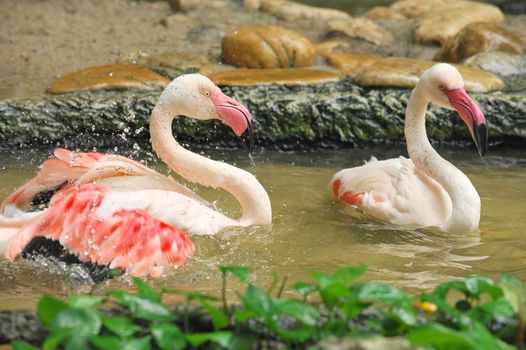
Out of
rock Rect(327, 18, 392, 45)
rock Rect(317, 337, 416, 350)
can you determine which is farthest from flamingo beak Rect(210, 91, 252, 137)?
rock Rect(327, 18, 392, 45)

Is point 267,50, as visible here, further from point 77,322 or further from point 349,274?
point 77,322

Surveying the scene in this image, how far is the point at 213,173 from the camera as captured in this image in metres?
4.36

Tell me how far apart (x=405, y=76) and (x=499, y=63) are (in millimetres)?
1134

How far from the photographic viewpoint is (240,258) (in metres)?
3.85

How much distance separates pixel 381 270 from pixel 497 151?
2.60 metres

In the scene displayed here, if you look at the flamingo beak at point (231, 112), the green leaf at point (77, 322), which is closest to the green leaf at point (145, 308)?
the green leaf at point (77, 322)

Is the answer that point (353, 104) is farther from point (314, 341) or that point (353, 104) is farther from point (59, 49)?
point (314, 341)

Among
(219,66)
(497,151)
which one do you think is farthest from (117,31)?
(497,151)

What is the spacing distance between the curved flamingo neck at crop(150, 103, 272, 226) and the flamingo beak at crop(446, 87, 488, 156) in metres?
1.11

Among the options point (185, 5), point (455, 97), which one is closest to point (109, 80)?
point (455, 97)

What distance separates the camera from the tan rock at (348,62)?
6.88 meters

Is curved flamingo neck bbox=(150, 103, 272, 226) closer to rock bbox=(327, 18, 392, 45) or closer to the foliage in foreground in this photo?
the foliage in foreground

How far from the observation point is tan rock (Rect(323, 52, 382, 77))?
6.88 m

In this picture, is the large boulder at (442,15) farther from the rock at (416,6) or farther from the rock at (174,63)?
the rock at (174,63)
